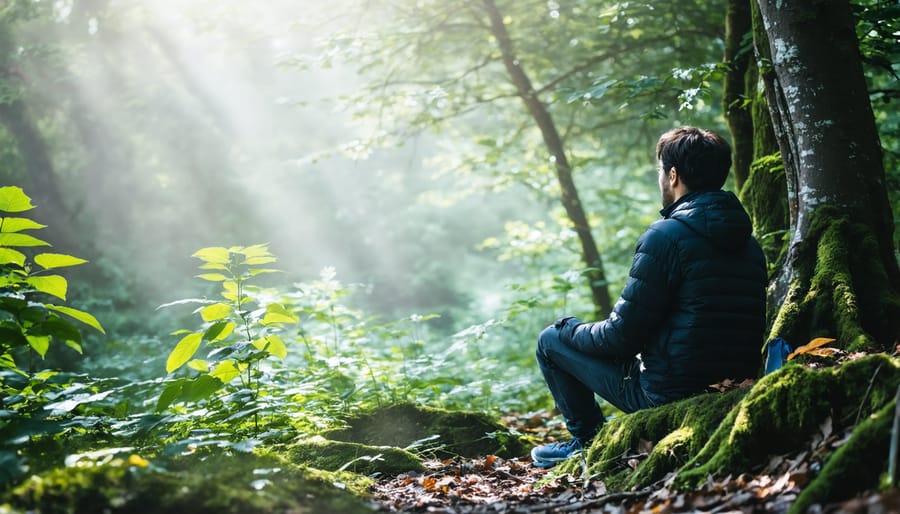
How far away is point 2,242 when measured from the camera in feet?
9.81

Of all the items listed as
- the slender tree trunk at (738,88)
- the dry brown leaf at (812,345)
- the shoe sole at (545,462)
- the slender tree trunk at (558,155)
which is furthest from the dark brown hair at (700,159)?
the slender tree trunk at (558,155)

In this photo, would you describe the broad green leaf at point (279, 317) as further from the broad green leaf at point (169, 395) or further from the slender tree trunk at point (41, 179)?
the slender tree trunk at point (41, 179)

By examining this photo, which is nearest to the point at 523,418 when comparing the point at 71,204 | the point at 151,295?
the point at 151,295

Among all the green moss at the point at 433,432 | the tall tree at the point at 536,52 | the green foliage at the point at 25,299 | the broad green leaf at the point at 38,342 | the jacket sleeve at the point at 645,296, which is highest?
the tall tree at the point at 536,52

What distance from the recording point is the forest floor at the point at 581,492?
2.10 m

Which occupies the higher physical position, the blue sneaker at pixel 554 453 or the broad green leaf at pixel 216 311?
the broad green leaf at pixel 216 311

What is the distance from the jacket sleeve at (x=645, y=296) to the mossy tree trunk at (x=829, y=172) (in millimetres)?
739

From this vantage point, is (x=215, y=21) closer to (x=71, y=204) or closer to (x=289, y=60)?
(x=289, y=60)

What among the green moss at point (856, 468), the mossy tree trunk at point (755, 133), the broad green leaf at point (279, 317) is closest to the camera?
the green moss at point (856, 468)

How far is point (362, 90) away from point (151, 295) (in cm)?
722

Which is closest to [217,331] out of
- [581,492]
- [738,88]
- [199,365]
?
[199,365]

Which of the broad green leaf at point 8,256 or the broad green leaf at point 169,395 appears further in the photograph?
A: the broad green leaf at point 169,395

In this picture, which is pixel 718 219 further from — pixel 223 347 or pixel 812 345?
pixel 223 347

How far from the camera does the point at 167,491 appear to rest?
2.15 meters
